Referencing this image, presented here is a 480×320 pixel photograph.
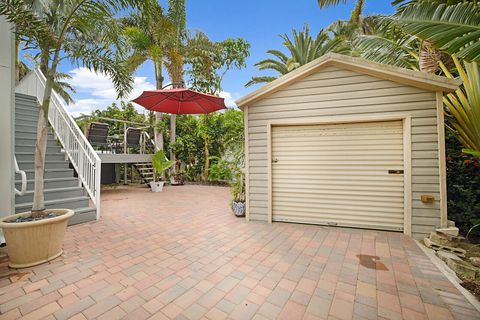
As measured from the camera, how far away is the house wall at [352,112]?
132 inches

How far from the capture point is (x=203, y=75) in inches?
402

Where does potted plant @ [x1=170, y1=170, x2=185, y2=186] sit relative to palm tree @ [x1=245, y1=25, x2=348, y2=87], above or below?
below

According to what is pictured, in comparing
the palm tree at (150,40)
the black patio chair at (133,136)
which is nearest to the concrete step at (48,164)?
the black patio chair at (133,136)

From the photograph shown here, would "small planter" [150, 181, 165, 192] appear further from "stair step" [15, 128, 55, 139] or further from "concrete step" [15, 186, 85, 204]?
"stair step" [15, 128, 55, 139]

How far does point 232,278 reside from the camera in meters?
2.22

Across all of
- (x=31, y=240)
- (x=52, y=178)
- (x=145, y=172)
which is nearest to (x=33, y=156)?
(x=52, y=178)

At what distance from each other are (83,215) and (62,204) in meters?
0.40

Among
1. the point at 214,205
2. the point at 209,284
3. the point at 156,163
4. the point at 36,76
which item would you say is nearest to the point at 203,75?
the point at 156,163

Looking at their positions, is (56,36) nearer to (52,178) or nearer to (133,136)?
(52,178)

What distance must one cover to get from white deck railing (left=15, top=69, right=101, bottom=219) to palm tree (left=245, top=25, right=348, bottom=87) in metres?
7.29

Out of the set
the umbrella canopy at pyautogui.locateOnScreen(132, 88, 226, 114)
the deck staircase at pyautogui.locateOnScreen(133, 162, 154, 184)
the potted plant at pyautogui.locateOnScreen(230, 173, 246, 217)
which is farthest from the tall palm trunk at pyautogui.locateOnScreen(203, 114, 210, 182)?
the potted plant at pyautogui.locateOnScreen(230, 173, 246, 217)

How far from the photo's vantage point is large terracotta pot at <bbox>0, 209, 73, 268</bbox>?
2.34 m

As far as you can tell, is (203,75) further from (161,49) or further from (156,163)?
(156,163)

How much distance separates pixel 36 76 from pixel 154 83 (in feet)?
14.1
